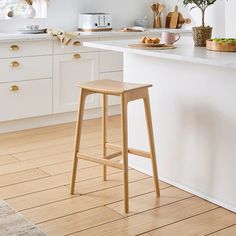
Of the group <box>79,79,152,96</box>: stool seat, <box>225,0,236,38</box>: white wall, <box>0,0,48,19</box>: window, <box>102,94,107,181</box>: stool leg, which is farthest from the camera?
<box>0,0,48,19</box>: window

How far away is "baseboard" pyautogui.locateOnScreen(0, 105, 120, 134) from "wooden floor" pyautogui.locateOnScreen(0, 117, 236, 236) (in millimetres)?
649

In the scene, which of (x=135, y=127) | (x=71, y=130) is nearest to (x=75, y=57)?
(x=71, y=130)

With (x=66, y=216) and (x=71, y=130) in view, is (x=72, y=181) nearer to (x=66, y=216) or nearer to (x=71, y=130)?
(x=66, y=216)

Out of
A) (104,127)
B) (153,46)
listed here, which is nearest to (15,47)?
(104,127)

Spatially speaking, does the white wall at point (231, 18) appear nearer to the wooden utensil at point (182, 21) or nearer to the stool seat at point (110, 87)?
the stool seat at point (110, 87)

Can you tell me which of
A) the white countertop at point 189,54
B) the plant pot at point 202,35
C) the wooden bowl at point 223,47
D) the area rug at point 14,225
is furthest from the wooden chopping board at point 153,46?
the area rug at point 14,225

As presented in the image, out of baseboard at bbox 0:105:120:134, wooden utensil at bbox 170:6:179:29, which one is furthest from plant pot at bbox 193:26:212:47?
wooden utensil at bbox 170:6:179:29

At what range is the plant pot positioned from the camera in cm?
346

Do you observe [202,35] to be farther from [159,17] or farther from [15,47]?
[159,17]

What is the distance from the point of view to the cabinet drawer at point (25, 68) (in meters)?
4.73

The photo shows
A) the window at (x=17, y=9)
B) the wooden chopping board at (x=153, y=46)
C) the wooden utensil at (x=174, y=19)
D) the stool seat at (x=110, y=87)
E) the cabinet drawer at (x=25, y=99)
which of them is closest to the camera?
the stool seat at (x=110, y=87)

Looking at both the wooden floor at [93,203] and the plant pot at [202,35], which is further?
the plant pot at [202,35]

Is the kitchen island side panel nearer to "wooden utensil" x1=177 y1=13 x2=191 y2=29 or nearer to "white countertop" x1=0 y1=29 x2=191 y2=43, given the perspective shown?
"white countertop" x1=0 y1=29 x2=191 y2=43

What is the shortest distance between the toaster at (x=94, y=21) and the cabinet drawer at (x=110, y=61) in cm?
30
